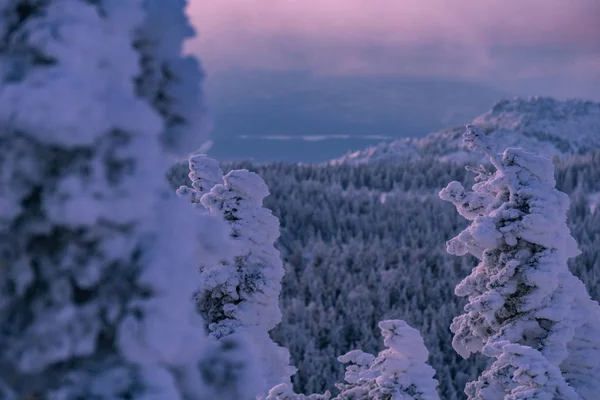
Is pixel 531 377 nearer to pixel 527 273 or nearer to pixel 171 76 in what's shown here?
pixel 527 273

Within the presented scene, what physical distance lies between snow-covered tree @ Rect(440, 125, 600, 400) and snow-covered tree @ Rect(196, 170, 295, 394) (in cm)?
314

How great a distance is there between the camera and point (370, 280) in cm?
4978

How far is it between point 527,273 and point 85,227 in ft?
28.0

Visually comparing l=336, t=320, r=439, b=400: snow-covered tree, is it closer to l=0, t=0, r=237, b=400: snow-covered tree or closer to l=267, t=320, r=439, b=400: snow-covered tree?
l=267, t=320, r=439, b=400: snow-covered tree

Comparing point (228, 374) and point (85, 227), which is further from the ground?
point (85, 227)

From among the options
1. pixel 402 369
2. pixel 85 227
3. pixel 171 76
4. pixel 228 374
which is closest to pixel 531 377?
pixel 402 369

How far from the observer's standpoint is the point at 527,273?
32.2 ft

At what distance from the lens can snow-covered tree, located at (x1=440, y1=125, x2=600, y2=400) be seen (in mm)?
9867

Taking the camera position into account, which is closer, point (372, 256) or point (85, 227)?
point (85, 227)

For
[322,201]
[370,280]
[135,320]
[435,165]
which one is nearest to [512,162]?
[135,320]

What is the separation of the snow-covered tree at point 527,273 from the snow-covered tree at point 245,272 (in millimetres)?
3142

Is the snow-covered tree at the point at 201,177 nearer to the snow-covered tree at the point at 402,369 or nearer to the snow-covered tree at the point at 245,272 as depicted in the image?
the snow-covered tree at the point at 245,272

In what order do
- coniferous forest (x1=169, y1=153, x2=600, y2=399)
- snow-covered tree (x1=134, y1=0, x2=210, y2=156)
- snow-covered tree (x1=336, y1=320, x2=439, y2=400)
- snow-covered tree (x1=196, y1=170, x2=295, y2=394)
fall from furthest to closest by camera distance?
coniferous forest (x1=169, y1=153, x2=600, y2=399)
snow-covered tree (x1=196, y1=170, x2=295, y2=394)
snow-covered tree (x1=336, y1=320, x2=439, y2=400)
snow-covered tree (x1=134, y1=0, x2=210, y2=156)

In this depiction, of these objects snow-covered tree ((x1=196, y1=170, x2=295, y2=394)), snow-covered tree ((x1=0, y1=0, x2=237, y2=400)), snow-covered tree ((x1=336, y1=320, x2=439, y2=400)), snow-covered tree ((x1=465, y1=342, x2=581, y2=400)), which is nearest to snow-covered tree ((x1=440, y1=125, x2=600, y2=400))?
snow-covered tree ((x1=465, y1=342, x2=581, y2=400))
